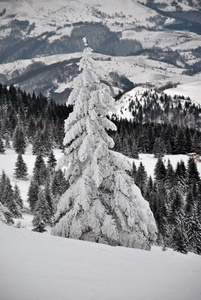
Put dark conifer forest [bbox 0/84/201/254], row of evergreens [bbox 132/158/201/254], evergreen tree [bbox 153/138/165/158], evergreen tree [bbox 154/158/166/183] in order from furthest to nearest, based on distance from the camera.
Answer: evergreen tree [bbox 153/138/165/158]
evergreen tree [bbox 154/158/166/183]
row of evergreens [bbox 132/158/201/254]
dark conifer forest [bbox 0/84/201/254]

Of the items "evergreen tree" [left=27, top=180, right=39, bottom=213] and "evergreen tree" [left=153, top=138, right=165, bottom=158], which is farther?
"evergreen tree" [left=153, top=138, right=165, bottom=158]

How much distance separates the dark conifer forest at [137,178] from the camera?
131ft

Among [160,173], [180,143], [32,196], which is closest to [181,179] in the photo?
[160,173]

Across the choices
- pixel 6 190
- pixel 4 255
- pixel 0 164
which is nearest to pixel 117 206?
pixel 4 255

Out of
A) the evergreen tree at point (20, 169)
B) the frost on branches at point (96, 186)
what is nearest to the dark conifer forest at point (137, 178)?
the evergreen tree at point (20, 169)

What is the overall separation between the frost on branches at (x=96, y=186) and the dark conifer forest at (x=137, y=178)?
4.54ft

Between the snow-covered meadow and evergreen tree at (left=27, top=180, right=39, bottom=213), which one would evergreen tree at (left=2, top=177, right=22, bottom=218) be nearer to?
evergreen tree at (left=27, top=180, right=39, bottom=213)

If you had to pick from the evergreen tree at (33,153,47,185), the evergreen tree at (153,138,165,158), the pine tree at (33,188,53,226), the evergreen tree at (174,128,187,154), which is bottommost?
the evergreen tree at (174,128,187,154)

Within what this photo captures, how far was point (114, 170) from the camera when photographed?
12.4 m

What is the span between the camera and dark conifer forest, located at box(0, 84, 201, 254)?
3988 centimetres

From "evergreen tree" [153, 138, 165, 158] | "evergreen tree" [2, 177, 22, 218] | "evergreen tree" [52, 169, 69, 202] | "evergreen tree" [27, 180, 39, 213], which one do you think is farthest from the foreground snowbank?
"evergreen tree" [153, 138, 165, 158]

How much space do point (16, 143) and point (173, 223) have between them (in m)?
47.5

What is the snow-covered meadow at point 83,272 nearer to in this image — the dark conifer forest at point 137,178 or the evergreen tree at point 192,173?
the dark conifer forest at point 137,178

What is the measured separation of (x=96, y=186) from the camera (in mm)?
11969
